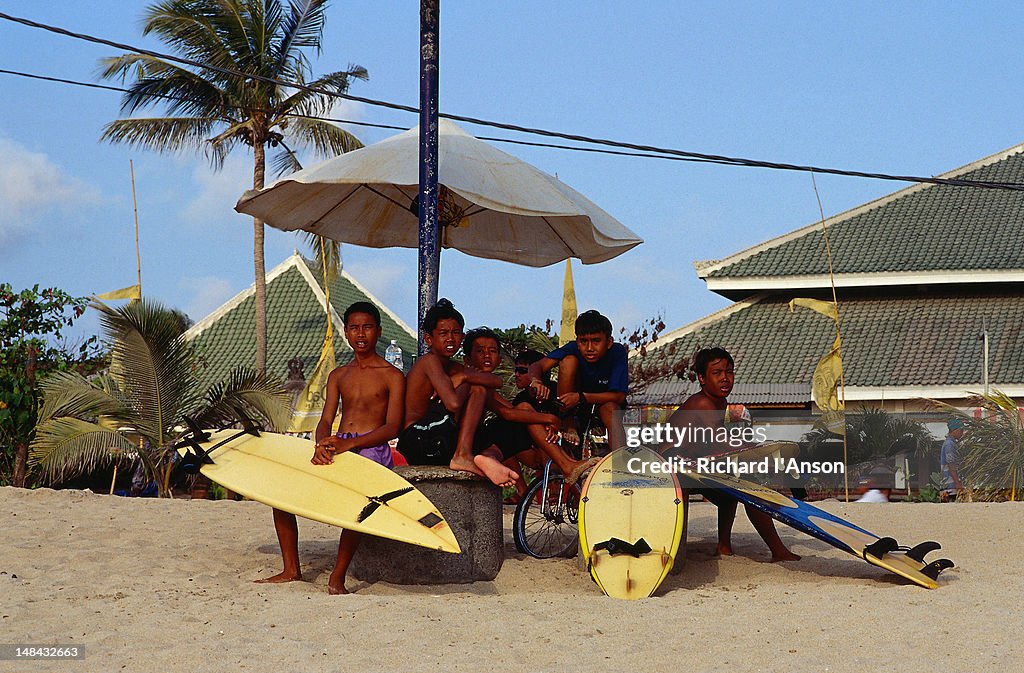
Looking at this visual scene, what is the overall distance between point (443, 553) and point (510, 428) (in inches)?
38.7

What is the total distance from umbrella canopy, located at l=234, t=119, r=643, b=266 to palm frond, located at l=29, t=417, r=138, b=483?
454 centimetres

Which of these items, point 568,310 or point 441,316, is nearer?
point 441,316

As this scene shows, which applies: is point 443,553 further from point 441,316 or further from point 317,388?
point 317,388

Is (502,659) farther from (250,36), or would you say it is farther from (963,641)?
(250,36)

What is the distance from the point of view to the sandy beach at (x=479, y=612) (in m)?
5.04

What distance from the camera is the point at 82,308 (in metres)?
16.3

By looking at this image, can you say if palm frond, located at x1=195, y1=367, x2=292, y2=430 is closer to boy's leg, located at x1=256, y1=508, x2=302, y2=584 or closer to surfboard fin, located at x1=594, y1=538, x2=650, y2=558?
boy's leg, located at x1=256, y1=508, x2=302, y2=584

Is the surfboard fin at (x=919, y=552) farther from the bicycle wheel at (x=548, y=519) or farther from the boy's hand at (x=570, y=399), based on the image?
the boy's hand at (x=570, y=399)

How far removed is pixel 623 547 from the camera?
21.4ft

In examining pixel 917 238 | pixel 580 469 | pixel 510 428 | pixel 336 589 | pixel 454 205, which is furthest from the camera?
pixel 917 238

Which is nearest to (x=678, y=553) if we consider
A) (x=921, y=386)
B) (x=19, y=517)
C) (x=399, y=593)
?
(x=399, y=593)

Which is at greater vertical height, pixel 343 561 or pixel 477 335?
pixel 477 335

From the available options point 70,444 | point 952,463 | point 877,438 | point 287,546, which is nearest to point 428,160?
point 287,546

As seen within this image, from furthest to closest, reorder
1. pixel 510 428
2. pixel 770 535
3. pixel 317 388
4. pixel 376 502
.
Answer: pixel 317 388, pixel 770 535, pixel 510 428, pixel 376 502
